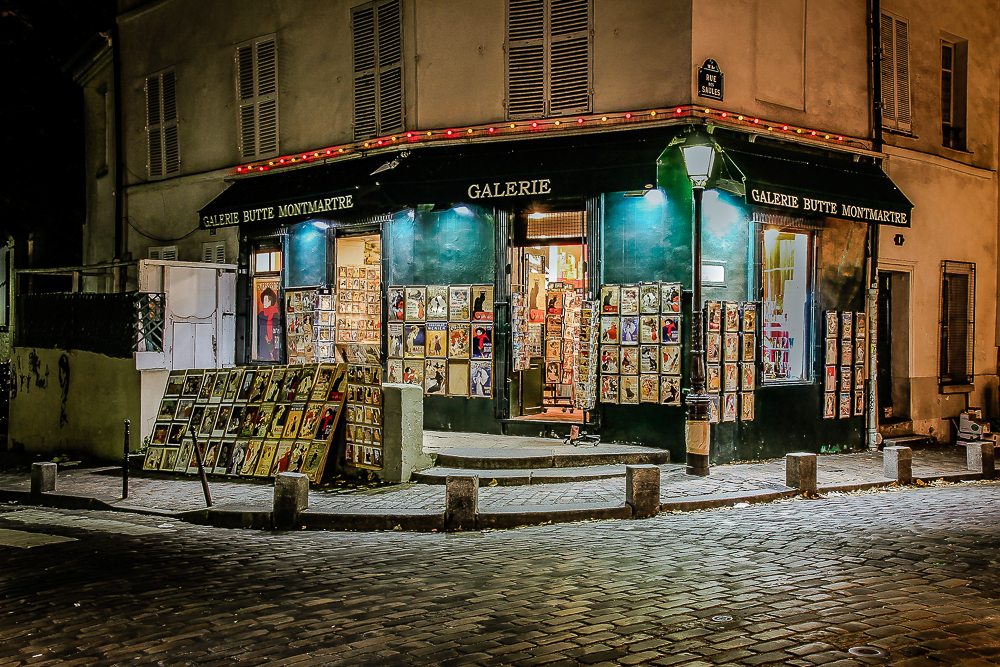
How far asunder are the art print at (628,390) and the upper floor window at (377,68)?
569 cm

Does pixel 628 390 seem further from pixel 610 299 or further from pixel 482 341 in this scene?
pixel 482 341

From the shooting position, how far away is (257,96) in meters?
16.2

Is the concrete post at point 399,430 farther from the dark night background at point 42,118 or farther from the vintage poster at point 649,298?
the dark night background at point 42,118

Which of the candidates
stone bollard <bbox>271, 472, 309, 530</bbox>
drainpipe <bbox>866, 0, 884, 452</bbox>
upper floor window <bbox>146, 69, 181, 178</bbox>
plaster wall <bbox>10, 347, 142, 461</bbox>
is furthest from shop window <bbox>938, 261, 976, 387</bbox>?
upper floor window <bbox>146, 69, 181, 178</bbox>

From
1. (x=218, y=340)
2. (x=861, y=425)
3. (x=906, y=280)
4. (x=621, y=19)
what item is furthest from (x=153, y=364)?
(x=906, y=280)

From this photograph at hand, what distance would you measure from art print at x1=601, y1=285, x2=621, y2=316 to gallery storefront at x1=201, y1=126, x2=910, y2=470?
2cm

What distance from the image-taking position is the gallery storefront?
11922 millimetres

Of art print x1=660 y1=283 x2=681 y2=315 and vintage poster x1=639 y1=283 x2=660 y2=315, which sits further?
vintage poster x1=639 y1=283 x2=660 y2=315

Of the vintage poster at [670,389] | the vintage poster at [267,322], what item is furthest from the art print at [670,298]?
the vintage poster at [267,322]

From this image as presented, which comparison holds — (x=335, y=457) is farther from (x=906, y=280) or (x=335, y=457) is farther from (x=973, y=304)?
(x=973, y=304)

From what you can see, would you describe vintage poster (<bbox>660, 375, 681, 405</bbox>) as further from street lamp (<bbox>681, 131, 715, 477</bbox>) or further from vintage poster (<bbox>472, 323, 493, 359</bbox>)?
vintage poster (<bbox>472, 323, 493, 359</bbox>)

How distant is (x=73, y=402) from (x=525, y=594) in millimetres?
11735

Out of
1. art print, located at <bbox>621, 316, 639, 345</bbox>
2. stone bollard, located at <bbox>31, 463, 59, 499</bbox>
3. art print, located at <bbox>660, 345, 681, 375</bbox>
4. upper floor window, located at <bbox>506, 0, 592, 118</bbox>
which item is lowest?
stone bollard, located at <bbox>31, 463, 59, 499</bbox>

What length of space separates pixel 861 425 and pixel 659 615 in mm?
9893
